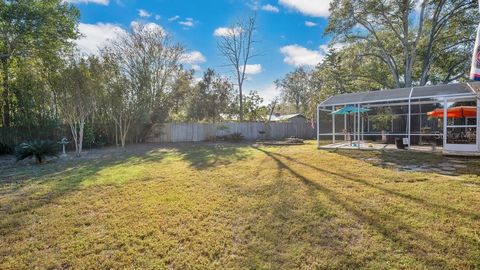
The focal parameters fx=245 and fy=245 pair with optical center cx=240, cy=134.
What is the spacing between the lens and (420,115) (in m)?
11.8

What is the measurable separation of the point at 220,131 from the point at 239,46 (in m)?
9.94

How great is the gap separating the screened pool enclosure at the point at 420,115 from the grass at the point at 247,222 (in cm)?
351

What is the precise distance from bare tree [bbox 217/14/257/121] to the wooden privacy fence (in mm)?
4668

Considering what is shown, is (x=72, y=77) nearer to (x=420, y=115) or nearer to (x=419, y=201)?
(x=419, y=201)

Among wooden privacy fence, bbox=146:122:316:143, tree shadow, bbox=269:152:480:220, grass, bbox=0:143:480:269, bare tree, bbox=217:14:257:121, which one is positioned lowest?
grass, bbox=0:143:480:269

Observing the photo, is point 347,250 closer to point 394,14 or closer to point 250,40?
point 394,14

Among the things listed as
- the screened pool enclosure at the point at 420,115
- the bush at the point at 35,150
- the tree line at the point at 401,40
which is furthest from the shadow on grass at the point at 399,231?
the tree line at the point at 401,40

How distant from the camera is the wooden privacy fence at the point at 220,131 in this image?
1708cm

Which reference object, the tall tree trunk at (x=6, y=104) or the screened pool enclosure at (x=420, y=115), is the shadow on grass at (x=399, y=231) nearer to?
the screened pool enclosure at (x=420, y=115)

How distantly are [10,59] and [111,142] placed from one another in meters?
6.25

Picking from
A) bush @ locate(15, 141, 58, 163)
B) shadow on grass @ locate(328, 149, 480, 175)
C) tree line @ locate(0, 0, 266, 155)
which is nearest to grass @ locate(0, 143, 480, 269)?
shadow on grass @ locate(328, 149, 480, 175)

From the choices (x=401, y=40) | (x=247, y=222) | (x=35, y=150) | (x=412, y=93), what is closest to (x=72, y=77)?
(x=35, y=150)

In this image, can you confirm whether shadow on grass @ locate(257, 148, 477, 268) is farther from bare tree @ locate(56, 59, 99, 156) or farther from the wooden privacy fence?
the wooden privacy fence

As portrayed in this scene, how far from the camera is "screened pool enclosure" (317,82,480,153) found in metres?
7.95
